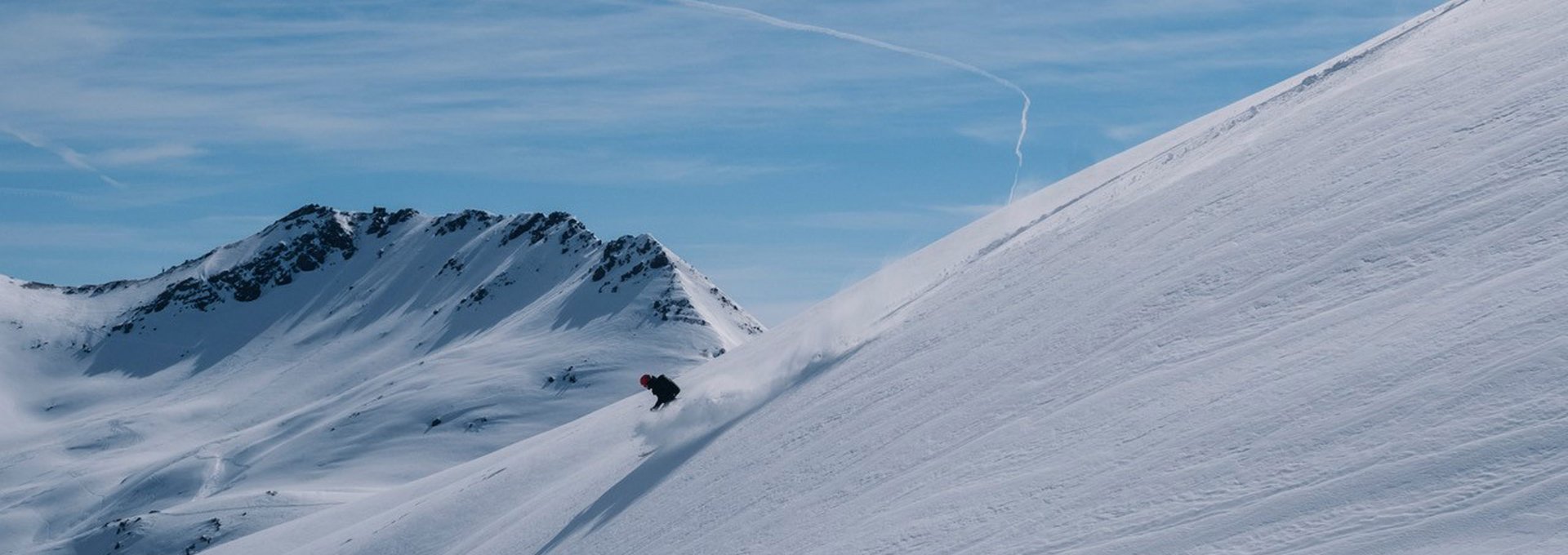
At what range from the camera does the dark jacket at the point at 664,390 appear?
34125 millimetres

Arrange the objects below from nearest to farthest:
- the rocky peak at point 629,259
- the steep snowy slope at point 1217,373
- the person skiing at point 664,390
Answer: the steep snowy slope at point 1217,373 → the person skiing at point 664,390 → the rocky peak at point 629,259

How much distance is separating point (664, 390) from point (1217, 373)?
Result: 60.2 ft

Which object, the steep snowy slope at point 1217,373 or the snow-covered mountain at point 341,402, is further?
the snow-covered mountain at point 341,402

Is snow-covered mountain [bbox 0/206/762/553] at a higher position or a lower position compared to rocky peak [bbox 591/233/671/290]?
lower

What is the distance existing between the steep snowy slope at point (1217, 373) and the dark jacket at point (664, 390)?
0.68 meters

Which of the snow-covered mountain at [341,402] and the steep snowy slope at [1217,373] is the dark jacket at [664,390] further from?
the snow-covered mountain at [341,402]

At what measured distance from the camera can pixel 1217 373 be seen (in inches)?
695

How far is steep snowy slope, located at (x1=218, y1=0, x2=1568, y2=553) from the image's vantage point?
13805 millimetres

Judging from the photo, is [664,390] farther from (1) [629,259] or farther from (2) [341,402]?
(1) [629,259]

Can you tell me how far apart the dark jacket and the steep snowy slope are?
68cm

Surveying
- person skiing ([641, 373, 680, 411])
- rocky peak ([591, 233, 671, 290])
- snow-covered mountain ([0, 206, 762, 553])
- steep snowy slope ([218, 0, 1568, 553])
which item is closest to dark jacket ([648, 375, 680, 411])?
person skiing ([641, 373, 680, 411])

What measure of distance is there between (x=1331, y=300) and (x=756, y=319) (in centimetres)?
15859

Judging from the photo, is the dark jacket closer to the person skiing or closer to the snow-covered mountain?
the person skiing

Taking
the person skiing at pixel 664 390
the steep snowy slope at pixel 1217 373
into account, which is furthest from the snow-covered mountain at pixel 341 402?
the steep snowy slope at pixel 1217 373
